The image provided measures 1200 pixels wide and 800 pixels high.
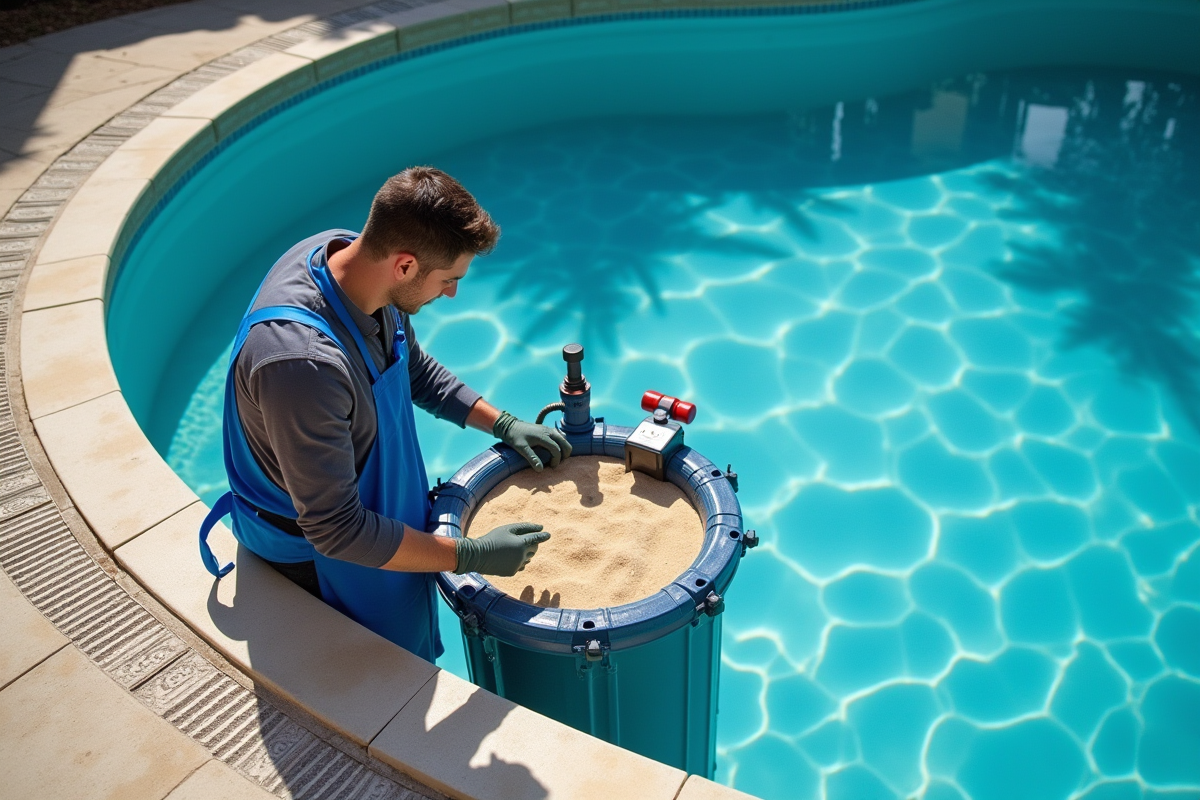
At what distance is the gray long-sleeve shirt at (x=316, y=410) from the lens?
200 centimetres

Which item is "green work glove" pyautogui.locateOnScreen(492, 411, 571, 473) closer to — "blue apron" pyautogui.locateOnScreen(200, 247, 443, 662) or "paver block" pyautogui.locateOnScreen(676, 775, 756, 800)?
"blue apron" pyautogui.locateOnScreen(200, 247, 443, 662)

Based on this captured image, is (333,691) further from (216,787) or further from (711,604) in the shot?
(711,604)

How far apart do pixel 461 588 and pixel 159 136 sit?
4443 mm

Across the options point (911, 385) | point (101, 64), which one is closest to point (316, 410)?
point (911, 385)

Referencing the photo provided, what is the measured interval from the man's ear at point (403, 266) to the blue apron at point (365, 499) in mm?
154

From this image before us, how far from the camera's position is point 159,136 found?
18.5 ft

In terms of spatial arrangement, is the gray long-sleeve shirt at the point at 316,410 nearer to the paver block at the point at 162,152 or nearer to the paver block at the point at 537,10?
the paver block at the point at 162,152

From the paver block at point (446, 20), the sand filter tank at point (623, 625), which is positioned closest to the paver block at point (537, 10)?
the paver block at point (446, 20)

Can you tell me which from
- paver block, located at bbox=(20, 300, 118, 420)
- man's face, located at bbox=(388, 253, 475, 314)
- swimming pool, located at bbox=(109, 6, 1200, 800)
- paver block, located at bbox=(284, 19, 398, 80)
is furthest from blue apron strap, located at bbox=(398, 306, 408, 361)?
paver block, located at bbox=(284, 19, 398, 80)

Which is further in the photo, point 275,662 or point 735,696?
point 735,696

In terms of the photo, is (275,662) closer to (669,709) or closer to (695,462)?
(669,709)

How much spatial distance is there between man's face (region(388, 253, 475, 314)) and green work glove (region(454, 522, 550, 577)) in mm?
593

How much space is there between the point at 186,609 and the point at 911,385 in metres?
3.94

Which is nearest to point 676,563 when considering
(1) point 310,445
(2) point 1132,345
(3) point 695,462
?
(3) point 695,462
